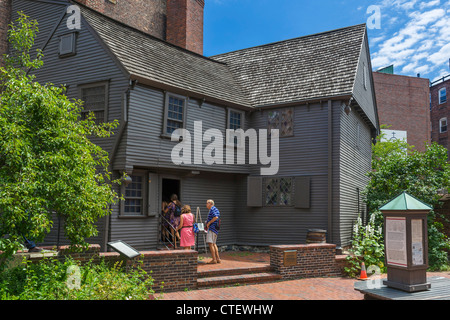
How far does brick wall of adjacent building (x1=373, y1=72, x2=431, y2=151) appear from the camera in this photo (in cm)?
3784

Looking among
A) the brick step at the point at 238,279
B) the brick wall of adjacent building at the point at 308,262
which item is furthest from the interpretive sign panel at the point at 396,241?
the brick step at the point at 238,279

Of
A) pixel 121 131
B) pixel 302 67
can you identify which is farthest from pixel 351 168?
pixel 121 131

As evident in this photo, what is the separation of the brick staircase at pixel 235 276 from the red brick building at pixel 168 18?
Result: 15.3 meters

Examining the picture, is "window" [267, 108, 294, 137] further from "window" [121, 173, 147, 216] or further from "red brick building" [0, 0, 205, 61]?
"red brick building" [0, 0, 205, 61]

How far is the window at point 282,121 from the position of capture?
16.5 meters

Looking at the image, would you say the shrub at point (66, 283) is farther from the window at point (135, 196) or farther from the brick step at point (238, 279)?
the window at point (135, 196)

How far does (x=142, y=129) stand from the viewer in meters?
13.4

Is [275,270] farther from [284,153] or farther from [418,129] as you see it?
[418,129]

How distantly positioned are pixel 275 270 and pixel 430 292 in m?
4.37

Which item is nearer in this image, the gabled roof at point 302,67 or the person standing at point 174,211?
the person standing at point 174,211

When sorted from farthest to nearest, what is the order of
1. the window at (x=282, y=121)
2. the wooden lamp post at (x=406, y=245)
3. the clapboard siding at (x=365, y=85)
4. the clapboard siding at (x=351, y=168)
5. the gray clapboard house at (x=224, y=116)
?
1. the clapboard siding at (x=365, y=85)
2. the window at (x=282, y=121)
3. the clapboard siding at (x=351, y=168)
4. the gray clapboard house at (x=224, y=116)
5. the wooden lamp post at (x=406, y=245)

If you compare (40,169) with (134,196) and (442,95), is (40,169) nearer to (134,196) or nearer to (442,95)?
(134,196)

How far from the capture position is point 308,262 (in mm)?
11742

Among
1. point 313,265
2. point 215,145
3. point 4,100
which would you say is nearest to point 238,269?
point 313,265
